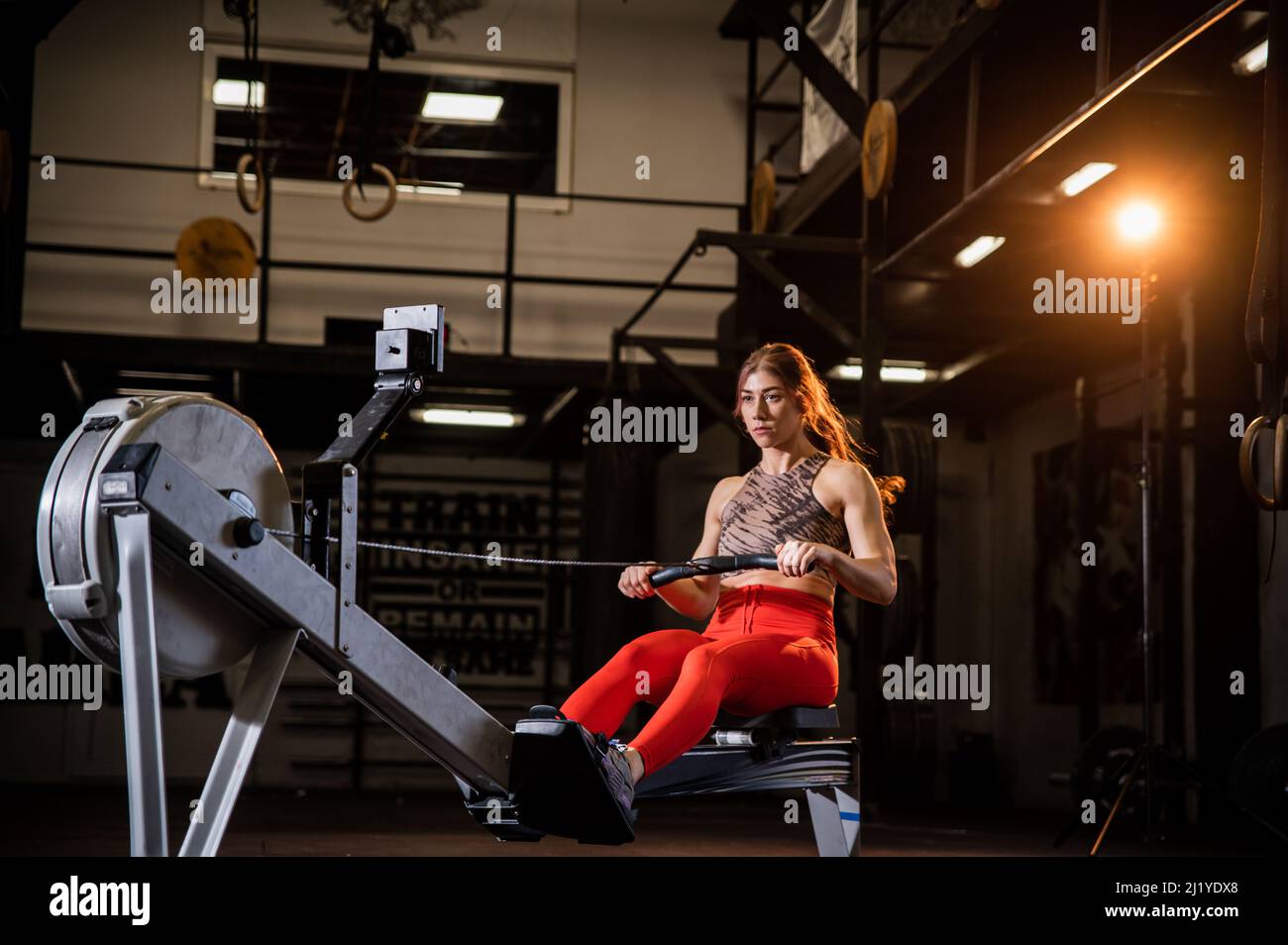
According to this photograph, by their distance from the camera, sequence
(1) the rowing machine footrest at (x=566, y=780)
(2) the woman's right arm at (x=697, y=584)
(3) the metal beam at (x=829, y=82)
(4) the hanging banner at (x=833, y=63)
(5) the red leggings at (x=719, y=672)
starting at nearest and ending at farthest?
(1) the rowing machine footrest at (x=566, y=780) → (5) the red leggings at (x=719, y=672) → (2) the woman's right arm at (x=697, y=584) → (3) the metal beam at (x=829, y=82) → (4) the hanging banner at (x=833, y=63)

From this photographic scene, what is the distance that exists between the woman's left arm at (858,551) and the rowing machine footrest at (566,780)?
1.76ft

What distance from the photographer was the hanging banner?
694 cm

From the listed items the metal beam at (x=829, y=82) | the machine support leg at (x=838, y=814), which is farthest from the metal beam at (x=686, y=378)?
the machine support leg at (x=838, y=814)

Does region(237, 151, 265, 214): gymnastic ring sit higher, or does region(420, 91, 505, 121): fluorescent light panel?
region(420, 91, 505, 121): fluorescent light panel

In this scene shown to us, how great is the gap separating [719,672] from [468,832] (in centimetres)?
378

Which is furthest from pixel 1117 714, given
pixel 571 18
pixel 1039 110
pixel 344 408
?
pixel 571 18

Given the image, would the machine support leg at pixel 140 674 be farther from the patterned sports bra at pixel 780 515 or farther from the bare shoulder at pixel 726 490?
the bare shoulder at pixel 726 490

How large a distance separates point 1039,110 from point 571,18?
16.3 feet

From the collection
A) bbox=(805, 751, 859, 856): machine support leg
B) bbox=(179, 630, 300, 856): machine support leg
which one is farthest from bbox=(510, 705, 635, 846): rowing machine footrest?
bbox=(805, 751, 859, 856): machine support leg

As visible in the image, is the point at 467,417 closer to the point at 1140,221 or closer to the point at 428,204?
the point at 428,204

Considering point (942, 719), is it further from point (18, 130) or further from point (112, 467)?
point (112, 467)

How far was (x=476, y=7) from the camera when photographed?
990 centimetres

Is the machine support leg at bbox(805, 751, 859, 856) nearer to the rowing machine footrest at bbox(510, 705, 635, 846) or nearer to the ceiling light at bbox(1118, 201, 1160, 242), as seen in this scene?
the rowing machine footrest at bbox(510, 705, 635, 846)

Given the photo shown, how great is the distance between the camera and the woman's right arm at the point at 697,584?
314cm
